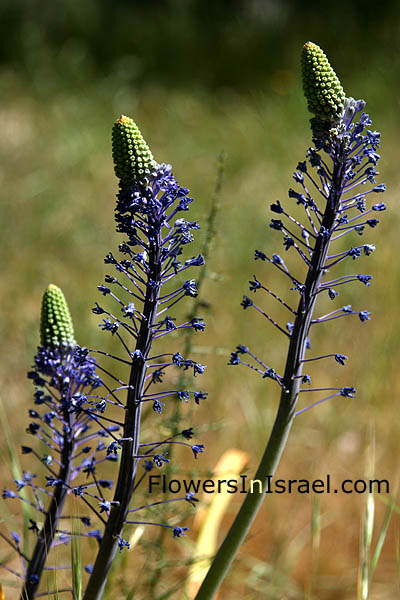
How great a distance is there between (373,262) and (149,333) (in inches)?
126

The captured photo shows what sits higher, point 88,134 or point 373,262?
point 88,134

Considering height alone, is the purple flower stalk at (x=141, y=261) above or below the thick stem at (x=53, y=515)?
above

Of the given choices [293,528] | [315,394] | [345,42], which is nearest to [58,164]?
[345,42]

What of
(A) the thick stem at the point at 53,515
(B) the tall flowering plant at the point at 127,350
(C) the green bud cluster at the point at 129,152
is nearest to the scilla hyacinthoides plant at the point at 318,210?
(B) the tall flowering plant at the point at 127,350

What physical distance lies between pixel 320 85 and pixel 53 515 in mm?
1083

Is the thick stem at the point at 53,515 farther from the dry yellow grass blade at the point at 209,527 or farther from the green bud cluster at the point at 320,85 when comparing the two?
the green bud cluster at the point at 320,85

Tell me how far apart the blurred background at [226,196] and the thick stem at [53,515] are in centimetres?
60

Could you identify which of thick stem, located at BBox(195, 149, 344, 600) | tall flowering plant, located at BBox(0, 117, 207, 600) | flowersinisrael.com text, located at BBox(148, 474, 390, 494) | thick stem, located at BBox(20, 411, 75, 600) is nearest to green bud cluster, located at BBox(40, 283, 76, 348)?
tall flowering plant, located at BBox(0, 117, 207, 600)

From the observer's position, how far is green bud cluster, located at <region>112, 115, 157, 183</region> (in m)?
1.25

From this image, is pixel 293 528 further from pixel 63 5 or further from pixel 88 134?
pixel 63 5

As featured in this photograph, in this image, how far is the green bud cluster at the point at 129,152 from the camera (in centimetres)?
125

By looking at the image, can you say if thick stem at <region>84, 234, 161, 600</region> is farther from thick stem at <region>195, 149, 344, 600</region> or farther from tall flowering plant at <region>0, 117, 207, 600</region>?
thick stem at <region>195, 149, 344, 600</region>

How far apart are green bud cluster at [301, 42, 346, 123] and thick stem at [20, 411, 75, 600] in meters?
0.83

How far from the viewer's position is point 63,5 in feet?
30.8
